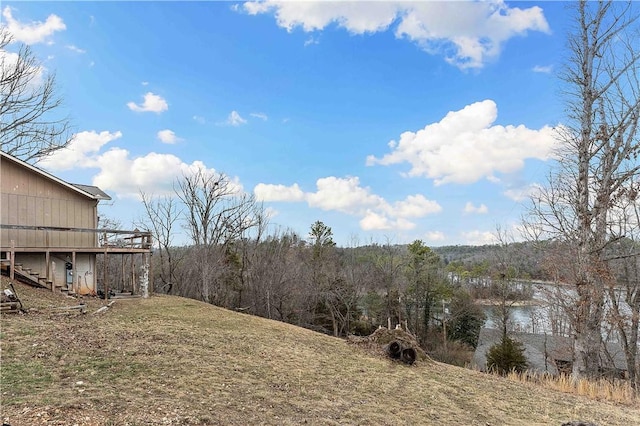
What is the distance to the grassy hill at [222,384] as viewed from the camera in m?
4.42

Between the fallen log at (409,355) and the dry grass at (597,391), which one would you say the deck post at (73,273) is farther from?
the dry grass at (597,391)

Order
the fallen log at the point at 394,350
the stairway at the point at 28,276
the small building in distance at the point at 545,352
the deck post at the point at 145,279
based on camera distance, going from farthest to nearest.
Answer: the small building in distance at the point at 545,352 → the deck post at the point at 145,279 → the stairway at the point at 28,276 → the fallen log at the point at 394,350

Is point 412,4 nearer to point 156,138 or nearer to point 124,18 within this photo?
point 124,18

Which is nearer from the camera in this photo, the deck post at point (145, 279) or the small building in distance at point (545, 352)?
the deck post at point (145, 279)

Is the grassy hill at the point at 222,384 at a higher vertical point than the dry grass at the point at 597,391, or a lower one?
higher

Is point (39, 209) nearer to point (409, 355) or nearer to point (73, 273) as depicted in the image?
point (73, 273)

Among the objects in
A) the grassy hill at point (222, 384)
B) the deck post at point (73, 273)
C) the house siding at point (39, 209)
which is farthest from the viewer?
the deck post at point (73, 273)

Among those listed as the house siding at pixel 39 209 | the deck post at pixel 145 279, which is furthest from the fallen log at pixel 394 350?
the house siding at pixel 39 209

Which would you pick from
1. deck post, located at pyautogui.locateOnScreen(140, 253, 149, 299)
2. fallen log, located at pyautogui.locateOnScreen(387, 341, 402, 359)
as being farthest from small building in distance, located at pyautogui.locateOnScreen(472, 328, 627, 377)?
deck post, located at pyautogui.locateOnScreen(140, 253, 149, 299)

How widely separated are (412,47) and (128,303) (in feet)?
46.3

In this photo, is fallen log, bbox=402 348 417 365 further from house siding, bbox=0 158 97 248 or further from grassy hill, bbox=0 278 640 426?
house siding, bbox=0 158 97 248

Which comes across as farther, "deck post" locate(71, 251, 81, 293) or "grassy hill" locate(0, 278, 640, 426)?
"deck post" locate(71, 251, 81, 293)

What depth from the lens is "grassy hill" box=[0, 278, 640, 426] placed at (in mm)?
→ 4422

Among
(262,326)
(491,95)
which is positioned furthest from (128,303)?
(491,95)
